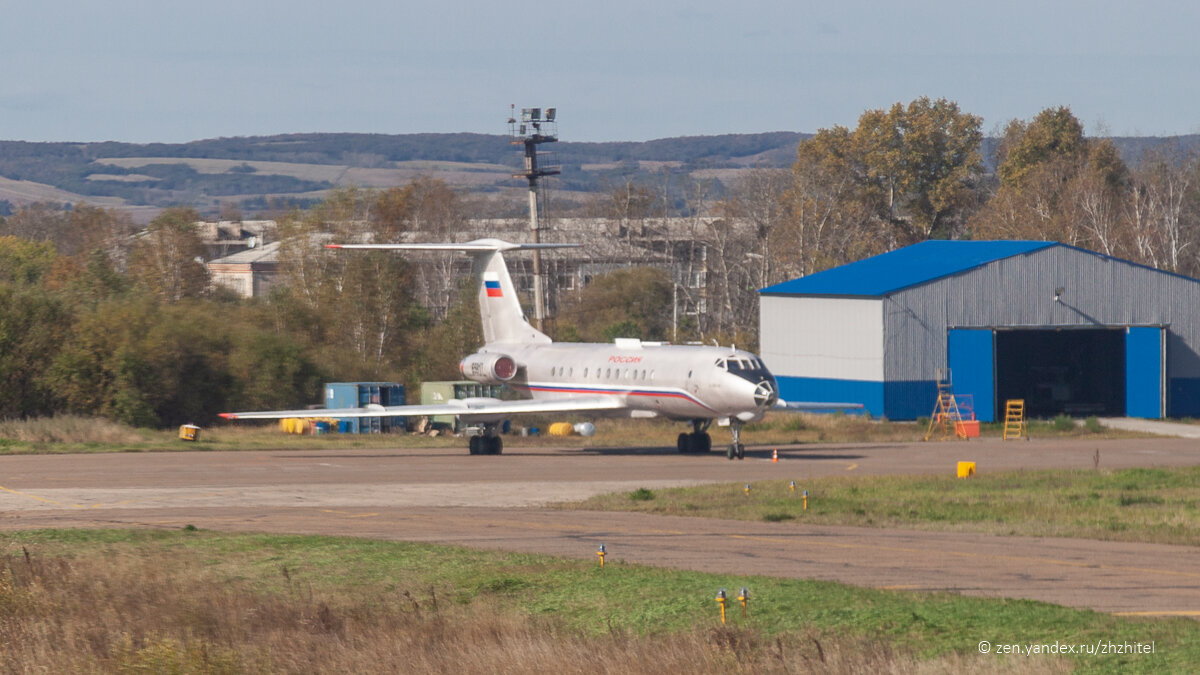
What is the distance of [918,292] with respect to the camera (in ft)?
185

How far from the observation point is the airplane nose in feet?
131

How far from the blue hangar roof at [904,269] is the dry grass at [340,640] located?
136ft

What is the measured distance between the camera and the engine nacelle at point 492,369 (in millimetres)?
47125

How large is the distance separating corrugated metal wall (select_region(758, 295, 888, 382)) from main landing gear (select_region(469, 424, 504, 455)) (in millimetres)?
18652

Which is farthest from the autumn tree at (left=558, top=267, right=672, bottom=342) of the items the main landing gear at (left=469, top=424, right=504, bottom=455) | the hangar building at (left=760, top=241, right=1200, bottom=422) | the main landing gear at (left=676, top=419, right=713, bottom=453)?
the main landing gear at (left=469, top=424, right=504, bottom=455)

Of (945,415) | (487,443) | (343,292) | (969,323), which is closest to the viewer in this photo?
(487,443)

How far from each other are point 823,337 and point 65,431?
94.5ft

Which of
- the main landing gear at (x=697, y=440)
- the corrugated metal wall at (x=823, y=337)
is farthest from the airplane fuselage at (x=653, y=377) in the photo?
the corrugated metal wall at (x=823, y=337)

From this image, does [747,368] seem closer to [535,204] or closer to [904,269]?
[904,269]

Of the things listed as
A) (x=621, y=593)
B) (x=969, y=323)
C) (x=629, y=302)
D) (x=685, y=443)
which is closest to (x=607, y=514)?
(x=621, y=593)

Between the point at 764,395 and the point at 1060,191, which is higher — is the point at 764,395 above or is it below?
below

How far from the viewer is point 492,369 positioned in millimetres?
47094

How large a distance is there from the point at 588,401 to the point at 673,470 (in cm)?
703

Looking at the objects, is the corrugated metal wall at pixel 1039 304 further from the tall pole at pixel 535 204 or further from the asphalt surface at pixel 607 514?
the tall pole at pixel 535 204
